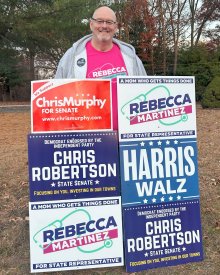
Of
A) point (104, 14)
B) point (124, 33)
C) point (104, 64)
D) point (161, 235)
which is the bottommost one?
point (161, 235)

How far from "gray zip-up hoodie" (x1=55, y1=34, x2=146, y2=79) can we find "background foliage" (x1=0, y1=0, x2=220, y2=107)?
17.8m

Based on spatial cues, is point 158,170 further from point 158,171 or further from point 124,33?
point 124,33

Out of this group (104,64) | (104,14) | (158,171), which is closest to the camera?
(158,171)

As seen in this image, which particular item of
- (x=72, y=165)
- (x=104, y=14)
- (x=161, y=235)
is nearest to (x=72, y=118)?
(x=72, y=165)

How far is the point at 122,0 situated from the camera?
23.3 meters

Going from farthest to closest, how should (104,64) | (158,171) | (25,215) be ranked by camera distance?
(25,215) → (104,64) → (158,171)

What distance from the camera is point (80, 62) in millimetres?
3430

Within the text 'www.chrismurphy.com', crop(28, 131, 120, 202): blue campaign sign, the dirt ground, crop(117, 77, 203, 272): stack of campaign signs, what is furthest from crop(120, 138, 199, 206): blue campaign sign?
the dirt ground

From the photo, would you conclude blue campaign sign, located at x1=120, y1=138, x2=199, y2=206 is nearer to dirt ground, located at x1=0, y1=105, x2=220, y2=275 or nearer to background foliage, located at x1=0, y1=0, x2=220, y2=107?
dirt ground, located at x1=0, y1=105, x2=220, y2=275

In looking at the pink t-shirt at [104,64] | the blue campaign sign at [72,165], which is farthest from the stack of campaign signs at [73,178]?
the pink t-shirt at [104,64]

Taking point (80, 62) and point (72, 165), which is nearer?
point (72, 165)

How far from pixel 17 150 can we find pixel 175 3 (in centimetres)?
1889

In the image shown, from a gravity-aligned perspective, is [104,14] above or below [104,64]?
above

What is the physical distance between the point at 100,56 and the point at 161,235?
1.53 metres
